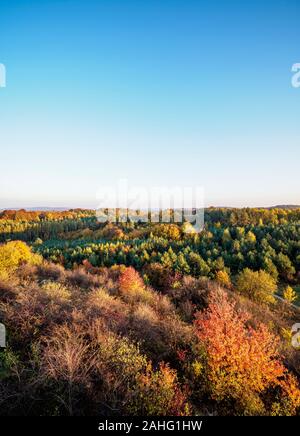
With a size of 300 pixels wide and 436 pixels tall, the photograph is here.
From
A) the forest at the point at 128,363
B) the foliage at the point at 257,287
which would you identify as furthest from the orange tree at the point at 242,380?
the foliage at the point at 257,287

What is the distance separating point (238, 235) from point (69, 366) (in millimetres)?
93906

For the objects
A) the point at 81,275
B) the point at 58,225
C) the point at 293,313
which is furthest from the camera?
the point at 58,225

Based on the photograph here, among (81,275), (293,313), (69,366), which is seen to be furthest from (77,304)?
(293,313)

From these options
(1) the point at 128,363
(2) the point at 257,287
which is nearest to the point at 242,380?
(1) the point at 128,363

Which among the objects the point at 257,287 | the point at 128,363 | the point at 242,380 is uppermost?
the point at 128,363

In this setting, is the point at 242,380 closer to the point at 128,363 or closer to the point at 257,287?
the point at 128,363

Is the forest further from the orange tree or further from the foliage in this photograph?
the foliage

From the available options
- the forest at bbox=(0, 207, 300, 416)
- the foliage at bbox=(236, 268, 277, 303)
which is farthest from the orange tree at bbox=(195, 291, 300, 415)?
the foliage at bbox=(236, 268, 277, 303)

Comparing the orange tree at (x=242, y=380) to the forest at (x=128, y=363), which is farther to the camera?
the orange tree at (x=242, y=380)

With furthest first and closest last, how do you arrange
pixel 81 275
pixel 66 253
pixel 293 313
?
pixel 66 253
pixel 293 313
pixel 81 275

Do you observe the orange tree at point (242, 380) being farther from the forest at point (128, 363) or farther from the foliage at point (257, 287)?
the foliage at point (257, 287)

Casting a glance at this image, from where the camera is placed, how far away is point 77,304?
716 inches
